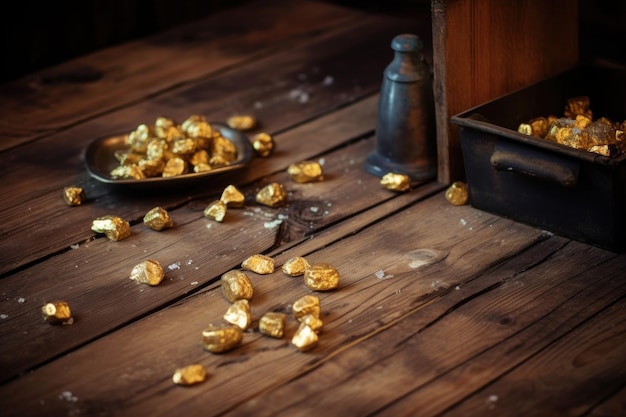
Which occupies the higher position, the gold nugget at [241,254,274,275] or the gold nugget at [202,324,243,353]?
the gold nugget at [202,324,243,353]

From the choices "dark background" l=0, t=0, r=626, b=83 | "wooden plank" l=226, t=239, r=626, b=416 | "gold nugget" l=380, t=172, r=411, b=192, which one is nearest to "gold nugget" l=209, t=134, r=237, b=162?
"gold nugget" l=380, t=172, r=411, b=192

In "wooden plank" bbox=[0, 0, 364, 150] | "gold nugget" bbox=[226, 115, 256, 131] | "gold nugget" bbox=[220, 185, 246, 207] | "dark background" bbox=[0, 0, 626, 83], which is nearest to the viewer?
"gold nugget" bbox=[220, 185, 246, 207]

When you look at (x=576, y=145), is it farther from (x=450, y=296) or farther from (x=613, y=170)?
(x=450, y=296)

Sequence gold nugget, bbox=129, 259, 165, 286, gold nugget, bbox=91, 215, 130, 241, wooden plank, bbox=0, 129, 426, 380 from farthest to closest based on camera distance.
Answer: gold nugget, bbox=91, 215, 130, 241
gold nugget, bbox=129, 259, 165, 286
wooden plank, bbox=0, 129, 426, 380

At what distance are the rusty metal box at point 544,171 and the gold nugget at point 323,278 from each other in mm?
398

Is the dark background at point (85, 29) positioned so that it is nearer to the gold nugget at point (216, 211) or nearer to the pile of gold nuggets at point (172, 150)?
the pile of gold nuggets at point (172, 150)

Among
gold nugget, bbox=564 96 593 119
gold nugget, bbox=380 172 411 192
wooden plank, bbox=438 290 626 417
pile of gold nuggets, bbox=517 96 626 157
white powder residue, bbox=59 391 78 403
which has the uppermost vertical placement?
pile of gold nuggets, bbox=517 96 626 157

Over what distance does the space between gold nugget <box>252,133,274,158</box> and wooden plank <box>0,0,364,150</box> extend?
1.63 feet

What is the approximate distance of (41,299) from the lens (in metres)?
1.70

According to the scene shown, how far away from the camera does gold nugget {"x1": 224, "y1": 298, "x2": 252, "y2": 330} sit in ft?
5.16

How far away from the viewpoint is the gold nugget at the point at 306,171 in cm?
209

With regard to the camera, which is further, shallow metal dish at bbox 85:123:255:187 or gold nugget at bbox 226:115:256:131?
gold nugget at bbox 226:115:256:131

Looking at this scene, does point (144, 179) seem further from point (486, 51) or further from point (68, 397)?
point (486, 51)

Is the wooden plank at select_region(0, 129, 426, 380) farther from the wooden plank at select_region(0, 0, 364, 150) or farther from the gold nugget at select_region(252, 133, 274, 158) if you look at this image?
the wooden plank at select_region(0, 0, 364, 150)
